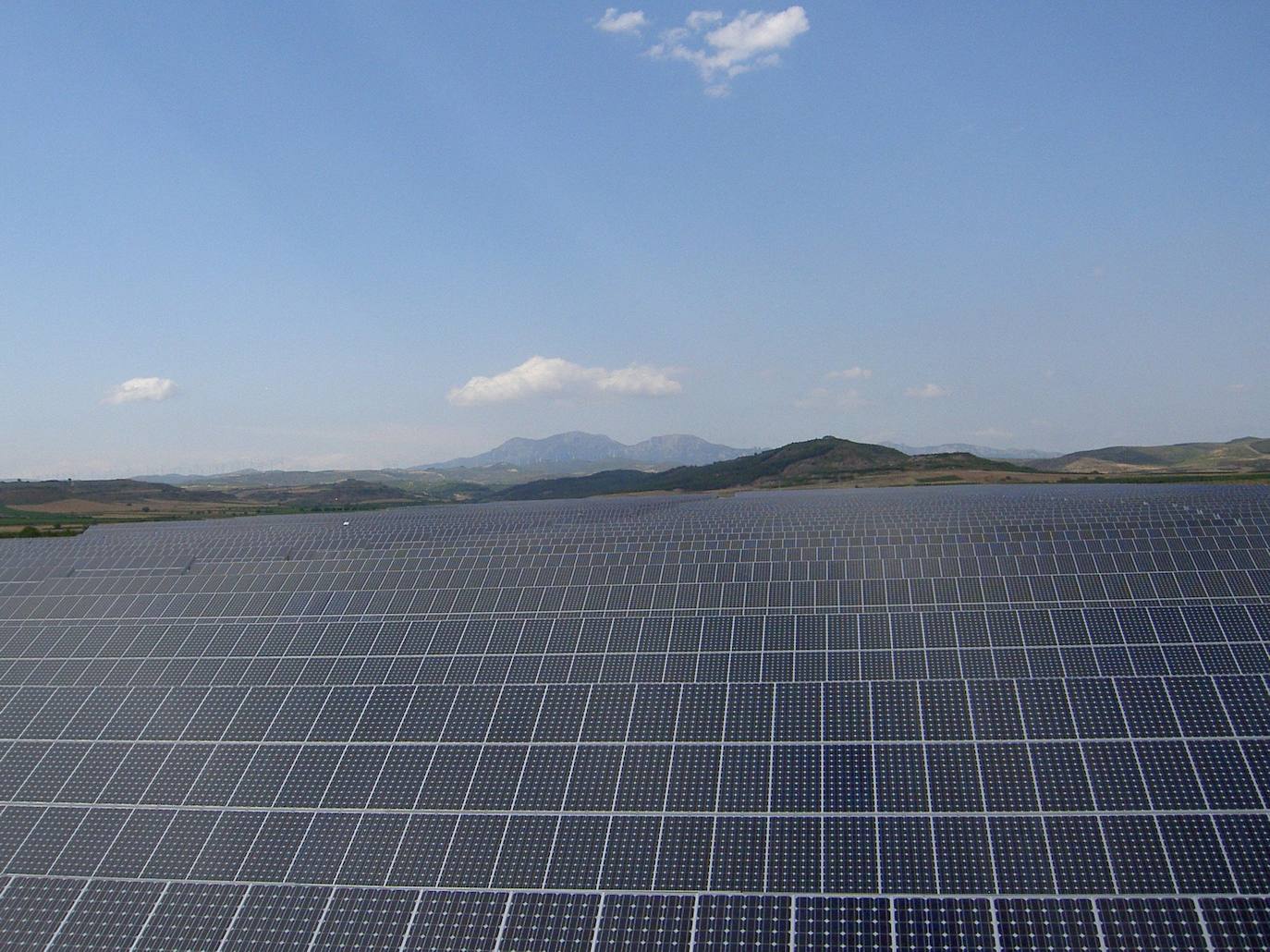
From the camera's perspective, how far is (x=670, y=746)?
77.6ft

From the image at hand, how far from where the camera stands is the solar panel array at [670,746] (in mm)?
19000

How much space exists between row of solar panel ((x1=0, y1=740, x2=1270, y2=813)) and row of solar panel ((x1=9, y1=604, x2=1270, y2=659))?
15.4 ft

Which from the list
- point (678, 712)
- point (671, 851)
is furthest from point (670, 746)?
point (671, 851)

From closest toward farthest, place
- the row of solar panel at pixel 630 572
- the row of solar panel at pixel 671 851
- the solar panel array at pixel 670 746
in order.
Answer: the row of solar panel at pixel 671 851, the solar panel array at pixel 670 746, the row of solar panel at pixel 630 572

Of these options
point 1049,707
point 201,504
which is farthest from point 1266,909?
point 201,504

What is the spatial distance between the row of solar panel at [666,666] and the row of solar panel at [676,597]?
9.28 ft

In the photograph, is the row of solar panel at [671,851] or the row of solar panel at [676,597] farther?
the row of solar panel at [676,597]

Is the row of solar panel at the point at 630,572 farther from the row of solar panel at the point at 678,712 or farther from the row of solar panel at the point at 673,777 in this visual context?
the row of solar panel at the point at 673,777

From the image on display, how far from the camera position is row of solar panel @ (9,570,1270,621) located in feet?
92.5

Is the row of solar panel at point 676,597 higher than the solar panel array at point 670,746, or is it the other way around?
the row of solar panel at point 676,597

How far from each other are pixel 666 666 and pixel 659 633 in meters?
1.93

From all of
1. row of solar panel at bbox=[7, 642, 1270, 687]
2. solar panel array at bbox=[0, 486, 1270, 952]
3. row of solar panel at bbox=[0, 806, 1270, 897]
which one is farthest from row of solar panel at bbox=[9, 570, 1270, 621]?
row of solar panel at bbox=[0, 806, 1270, 897]

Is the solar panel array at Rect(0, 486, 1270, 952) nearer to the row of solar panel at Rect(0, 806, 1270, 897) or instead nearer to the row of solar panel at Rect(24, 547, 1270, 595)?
the row of solar panel at Rect(0, 806, 1270, 897)

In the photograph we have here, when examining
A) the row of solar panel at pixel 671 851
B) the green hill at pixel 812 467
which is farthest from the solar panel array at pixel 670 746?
the green hill at pixel 812 467
